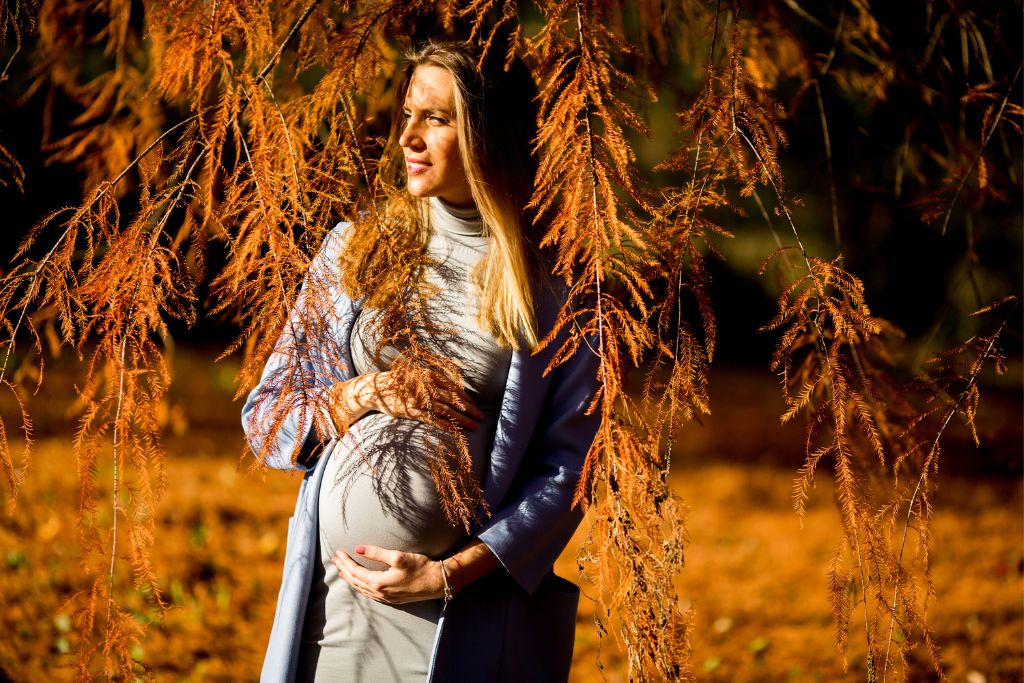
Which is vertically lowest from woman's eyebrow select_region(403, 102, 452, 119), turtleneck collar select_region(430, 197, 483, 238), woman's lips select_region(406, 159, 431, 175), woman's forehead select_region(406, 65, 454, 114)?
turtleneck collar select_region(430, 197, 483, 238)

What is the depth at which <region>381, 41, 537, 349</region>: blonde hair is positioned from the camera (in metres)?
1.74

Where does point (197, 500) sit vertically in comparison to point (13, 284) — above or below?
below

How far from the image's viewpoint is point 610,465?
1343mm

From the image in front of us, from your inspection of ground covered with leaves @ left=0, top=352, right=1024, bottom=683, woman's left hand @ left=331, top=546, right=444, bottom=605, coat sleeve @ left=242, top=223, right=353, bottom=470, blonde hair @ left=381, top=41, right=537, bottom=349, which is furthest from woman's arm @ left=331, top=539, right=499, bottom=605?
ground covered with leaves @ left=0, top=352, right=1024, bottom=683

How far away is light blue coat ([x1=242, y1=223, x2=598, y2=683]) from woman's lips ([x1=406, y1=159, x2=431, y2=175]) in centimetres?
20

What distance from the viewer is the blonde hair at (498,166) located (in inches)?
68.4

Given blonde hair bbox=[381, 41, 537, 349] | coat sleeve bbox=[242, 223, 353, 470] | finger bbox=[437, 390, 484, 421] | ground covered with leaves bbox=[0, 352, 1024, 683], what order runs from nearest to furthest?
coat sleeve bbox=[242, 223, 353, 470]
finger bbox=[437, 390, 484, 421]
blonde hair bbox=[381, 41, 537, 349]
ground covered with leaves bbox=[0, 352, 1024, 683]

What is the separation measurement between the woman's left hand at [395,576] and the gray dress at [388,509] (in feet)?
0.09

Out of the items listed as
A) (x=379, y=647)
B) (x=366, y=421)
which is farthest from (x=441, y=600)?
(x=366, y=421)

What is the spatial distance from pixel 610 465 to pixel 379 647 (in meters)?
0.74

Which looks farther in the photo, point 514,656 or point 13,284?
point 514,656

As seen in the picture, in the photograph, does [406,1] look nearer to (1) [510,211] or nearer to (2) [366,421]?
(1) [510,211]

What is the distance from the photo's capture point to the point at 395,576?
1679 mm

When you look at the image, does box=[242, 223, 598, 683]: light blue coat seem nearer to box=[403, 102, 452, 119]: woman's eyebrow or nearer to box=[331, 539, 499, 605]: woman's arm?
box=[331, 539, 499, 605]: woman's arm
